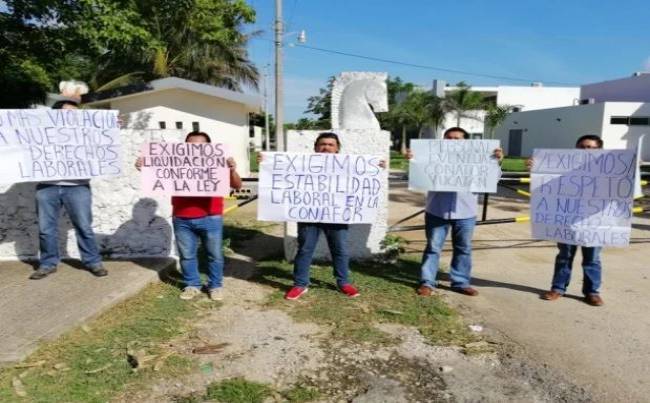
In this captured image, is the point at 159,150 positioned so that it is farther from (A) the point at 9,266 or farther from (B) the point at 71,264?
(A) the point at 9,266

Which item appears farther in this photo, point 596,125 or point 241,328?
point 596,125

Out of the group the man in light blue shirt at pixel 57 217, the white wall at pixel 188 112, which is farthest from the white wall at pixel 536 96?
the man in light blue shirt at pixel 57 217

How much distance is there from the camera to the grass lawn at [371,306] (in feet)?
13.8

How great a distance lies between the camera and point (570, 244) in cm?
484

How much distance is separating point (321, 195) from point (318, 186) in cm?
9

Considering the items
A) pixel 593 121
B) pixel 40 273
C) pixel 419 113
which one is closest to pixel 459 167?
pixel 40 273

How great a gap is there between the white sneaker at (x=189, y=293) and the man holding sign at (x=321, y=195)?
901 millimetres

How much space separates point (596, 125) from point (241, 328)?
37628mm

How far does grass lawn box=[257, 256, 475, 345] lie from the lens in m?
4.19

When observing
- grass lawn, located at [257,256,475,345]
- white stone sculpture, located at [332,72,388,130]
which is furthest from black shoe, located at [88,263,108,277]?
white stone sculpture, located at [332,72,388,130]

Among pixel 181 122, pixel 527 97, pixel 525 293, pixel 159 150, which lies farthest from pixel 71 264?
pixel 527 97

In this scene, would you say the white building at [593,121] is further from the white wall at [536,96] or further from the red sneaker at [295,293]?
the red sneaker at [295,293]

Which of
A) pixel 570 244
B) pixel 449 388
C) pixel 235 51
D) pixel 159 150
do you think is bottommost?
pixel 449 388

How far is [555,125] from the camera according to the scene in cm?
4109
